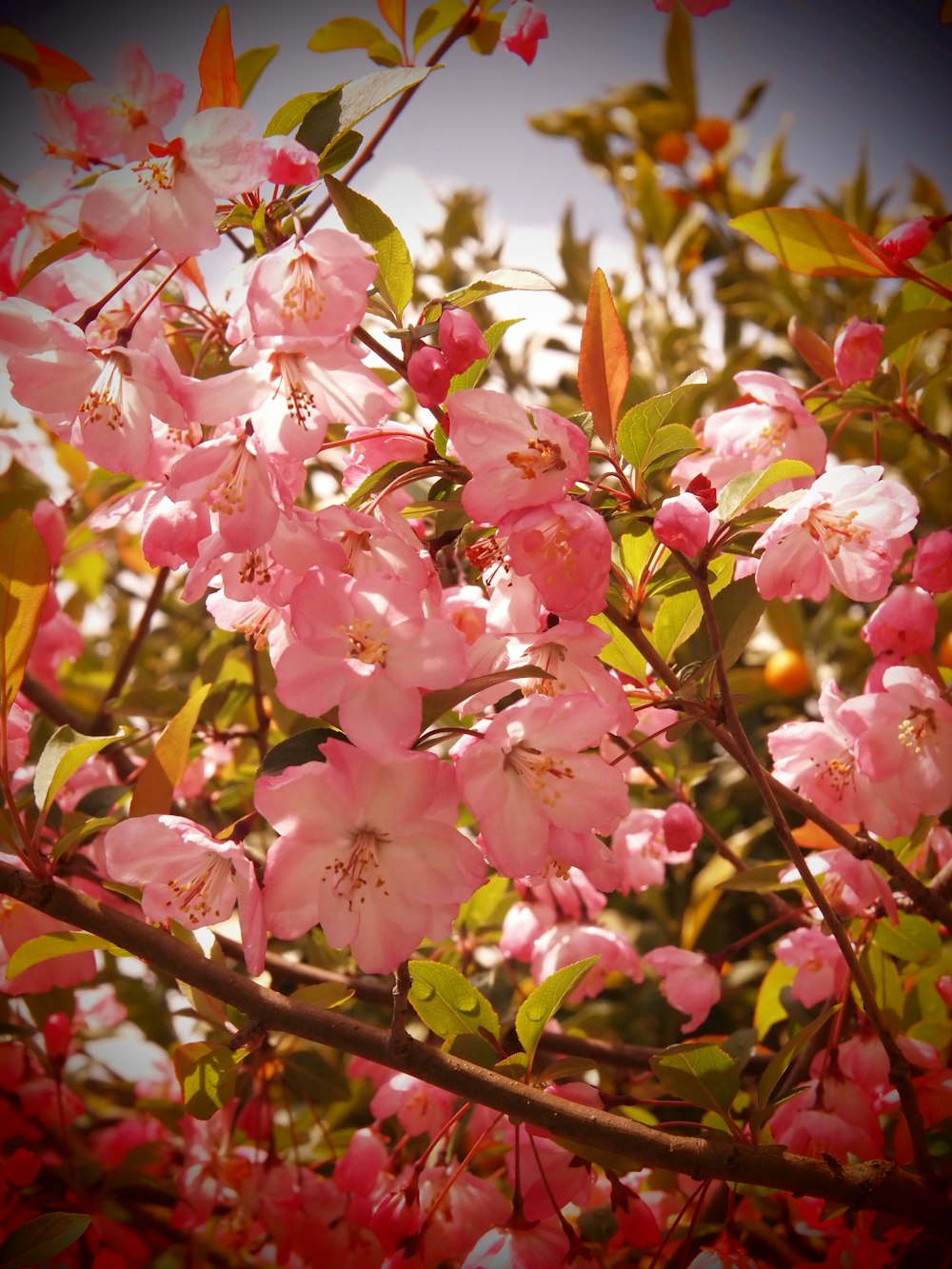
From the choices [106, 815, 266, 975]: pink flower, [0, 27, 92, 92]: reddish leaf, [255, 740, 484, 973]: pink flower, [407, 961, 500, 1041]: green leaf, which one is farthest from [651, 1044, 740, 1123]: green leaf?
[0, 27, 92, 92]: reddish leaf

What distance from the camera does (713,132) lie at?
243 centimetres

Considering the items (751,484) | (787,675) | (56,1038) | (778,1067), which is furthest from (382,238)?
(787,675)

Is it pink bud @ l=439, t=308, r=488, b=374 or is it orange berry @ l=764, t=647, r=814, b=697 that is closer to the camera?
pink bud @ l=439, t=308, r=488, b=374

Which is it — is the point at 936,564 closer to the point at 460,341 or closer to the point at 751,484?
the point at 751,484

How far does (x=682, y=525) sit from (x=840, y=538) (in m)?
0.22

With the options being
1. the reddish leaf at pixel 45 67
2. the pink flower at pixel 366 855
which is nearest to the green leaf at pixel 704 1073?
the pink flower at pixel 366 855

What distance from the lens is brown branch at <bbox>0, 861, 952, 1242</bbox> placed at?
0.65m

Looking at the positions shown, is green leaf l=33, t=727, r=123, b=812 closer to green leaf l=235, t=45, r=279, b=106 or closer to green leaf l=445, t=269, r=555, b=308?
green leaf l=445, t=269, r=555, b=308

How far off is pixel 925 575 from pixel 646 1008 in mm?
866

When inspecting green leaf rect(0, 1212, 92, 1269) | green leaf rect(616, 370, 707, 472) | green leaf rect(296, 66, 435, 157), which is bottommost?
green leaf rect(0, 1212, 92, 1269)

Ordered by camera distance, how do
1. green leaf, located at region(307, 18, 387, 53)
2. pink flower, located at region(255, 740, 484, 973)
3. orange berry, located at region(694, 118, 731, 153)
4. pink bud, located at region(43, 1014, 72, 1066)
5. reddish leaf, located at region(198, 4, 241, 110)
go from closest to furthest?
1. pink flower, located at region(255, 740, 484, 973)
2. reddish leaf, located at region(198, 4, 241, 110)
3. green leaf, located at region(307, 18, 387, 53)
4. pink bud, located at region(43, 1014, 72, 1066)
5. orange berry, located at region(694, 118, 731, 153)

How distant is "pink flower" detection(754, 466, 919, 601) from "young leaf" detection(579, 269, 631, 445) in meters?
0.15

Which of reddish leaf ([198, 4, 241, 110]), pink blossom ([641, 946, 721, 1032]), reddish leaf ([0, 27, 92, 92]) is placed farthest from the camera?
pink blossom ([641, 946, 721, 1032])

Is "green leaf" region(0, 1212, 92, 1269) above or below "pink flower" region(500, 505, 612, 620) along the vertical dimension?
below
